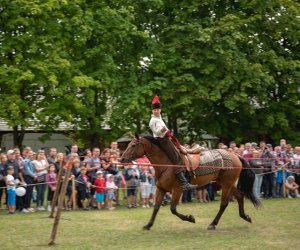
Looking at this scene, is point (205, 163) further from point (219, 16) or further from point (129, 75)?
point (219, 16)

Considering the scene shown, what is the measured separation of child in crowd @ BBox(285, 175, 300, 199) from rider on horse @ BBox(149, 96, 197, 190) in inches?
351

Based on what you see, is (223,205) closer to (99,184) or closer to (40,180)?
(99,184)

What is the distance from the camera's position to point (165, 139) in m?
12.2

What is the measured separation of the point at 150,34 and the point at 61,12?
4742 mm

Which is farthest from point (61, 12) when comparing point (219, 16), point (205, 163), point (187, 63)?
point (205, 163)

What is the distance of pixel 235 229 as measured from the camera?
12484 mm

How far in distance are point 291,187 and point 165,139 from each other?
957 cm

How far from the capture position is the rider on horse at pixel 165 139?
12.1 m

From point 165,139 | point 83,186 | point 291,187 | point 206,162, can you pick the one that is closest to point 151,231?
point 165,139

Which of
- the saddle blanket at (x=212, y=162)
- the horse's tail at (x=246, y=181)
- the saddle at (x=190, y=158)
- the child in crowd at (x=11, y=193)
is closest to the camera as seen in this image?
the saddle at (x=190, y=158)

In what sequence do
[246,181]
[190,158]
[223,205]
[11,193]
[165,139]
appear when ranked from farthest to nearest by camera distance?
[11,193], [246,181], [223,205], [190,158], [165,139]

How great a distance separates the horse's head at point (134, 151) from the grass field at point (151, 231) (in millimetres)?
1545

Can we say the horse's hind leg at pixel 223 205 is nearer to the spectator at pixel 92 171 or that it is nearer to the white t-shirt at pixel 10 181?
the spectator at pixel 92 171

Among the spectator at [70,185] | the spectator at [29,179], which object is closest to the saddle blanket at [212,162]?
the spectator at [70,185]
